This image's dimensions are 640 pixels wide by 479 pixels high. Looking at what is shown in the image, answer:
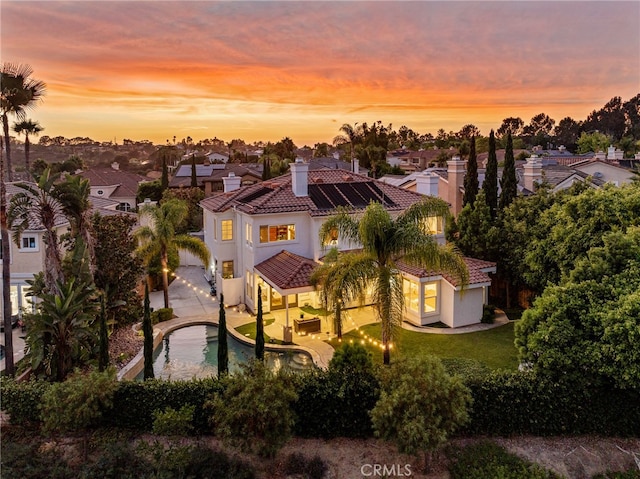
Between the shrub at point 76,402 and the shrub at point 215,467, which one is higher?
the shrub at point 76,402

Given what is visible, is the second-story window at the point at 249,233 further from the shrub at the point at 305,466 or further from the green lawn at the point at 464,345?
the shrub at the point at 305,466

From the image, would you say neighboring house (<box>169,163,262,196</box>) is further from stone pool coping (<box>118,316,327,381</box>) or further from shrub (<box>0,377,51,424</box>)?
shrub (<box>0,377,51,424</box>)

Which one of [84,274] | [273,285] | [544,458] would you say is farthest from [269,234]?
[544,458]

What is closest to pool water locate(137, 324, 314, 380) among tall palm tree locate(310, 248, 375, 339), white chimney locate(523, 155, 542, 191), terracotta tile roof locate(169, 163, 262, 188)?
tall palm tree locate(310, 248, 375, 339)

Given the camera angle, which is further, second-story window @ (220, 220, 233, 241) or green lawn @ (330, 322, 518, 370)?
second-story window @ (220, 220, 233, 241)

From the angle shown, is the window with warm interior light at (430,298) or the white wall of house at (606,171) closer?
the window with warm interior light at (430,298)

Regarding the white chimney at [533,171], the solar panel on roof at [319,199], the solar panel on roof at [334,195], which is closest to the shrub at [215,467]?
the solar panel on roof at [319,199]

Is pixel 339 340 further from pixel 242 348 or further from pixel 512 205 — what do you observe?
pixel 512 205
